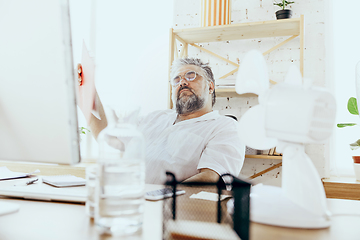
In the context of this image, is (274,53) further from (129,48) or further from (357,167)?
(129,48)

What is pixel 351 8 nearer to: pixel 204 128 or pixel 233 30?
pixel 233 30

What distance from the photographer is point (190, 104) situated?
186cm

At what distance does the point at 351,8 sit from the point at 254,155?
148 cm

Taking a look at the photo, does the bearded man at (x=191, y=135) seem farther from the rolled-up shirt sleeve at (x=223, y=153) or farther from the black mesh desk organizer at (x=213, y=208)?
the black mesh desk organizer at (x=213, y=208)

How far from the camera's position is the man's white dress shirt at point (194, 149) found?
1.43 meters

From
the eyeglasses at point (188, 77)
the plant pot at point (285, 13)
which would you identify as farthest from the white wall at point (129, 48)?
the plant pot at point (285, 13)

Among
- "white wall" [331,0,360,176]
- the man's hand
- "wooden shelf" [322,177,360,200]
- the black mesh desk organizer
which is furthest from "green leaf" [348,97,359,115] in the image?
the black mesh desk organizer

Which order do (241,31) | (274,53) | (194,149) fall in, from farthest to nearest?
(274,53) → (241,31) → (194,149)

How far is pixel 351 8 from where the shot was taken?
95.0 inches

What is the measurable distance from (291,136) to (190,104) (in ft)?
4.58

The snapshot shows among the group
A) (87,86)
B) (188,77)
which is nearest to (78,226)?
(87,86)

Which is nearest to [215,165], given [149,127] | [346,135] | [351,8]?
[149,127]

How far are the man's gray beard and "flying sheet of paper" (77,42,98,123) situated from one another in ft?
3.76

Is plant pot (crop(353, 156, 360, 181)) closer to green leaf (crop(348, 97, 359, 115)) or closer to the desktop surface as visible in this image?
green leaf (crop(348, 97, 359, 115))
